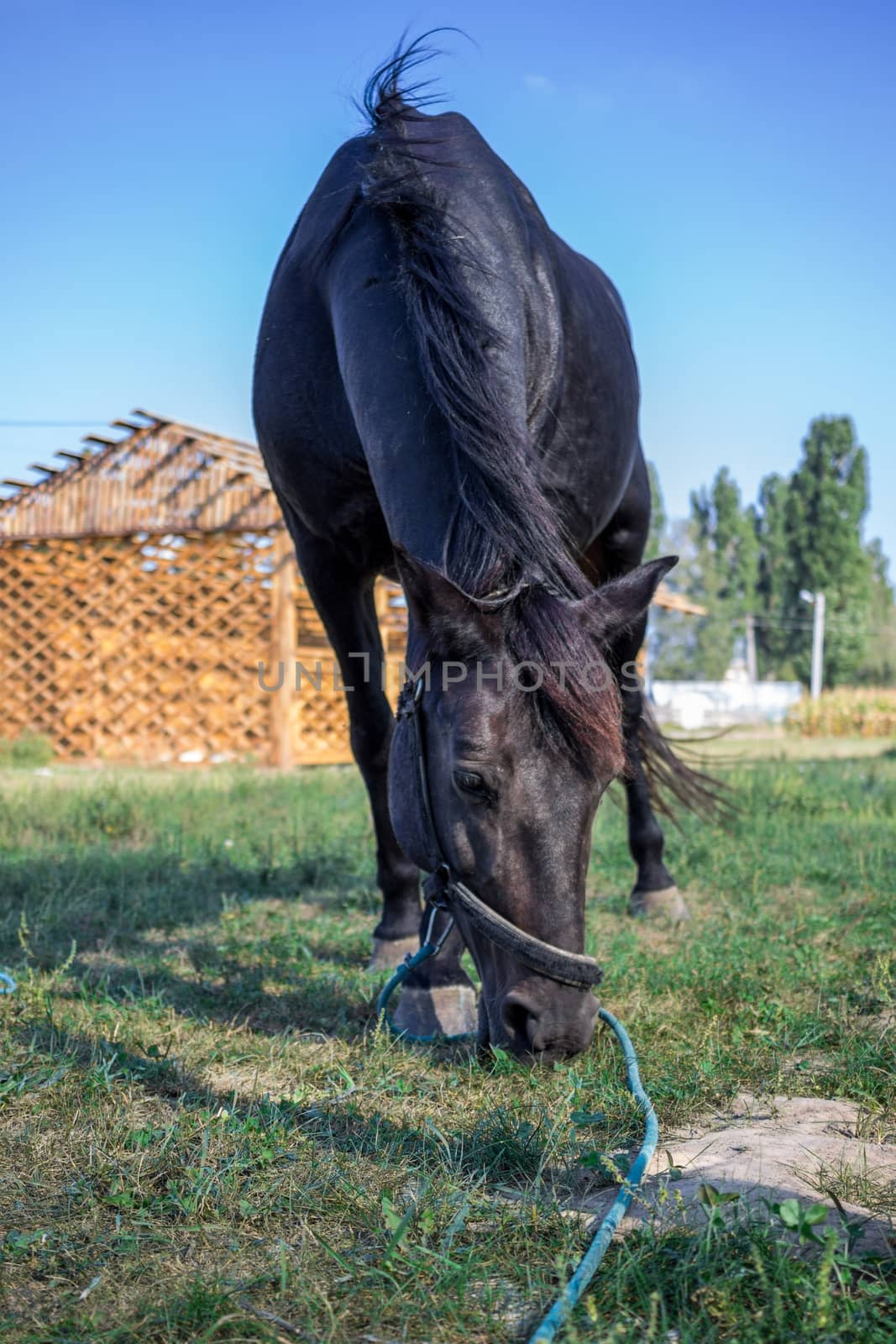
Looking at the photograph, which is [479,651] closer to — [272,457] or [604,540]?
[272,457]

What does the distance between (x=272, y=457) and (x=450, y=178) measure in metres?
0.91

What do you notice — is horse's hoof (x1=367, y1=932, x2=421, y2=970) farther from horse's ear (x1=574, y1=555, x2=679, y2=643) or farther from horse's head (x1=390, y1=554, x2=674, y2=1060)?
horse's ear (x1=574, y1=555, x2=679, y2=643)

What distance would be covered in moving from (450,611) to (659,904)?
239cm

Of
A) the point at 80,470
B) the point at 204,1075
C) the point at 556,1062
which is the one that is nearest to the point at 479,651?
the point at 556,1062

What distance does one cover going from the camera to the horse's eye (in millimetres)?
1831

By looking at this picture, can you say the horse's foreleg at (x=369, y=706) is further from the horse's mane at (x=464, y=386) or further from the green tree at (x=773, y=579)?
the green tree at (x=773, y=579)

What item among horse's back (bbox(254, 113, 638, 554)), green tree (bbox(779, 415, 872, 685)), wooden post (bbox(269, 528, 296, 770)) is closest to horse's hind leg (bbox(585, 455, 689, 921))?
horse's back (bbox(254, 113, 638, 554))

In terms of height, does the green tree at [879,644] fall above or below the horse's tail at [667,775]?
above

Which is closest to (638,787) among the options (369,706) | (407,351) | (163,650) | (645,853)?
(645,853)

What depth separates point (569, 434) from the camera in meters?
3.06

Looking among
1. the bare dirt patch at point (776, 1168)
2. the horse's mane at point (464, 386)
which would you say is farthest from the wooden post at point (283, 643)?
the bare dirt patch at point (776, 1168)

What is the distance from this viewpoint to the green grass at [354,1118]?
126cm

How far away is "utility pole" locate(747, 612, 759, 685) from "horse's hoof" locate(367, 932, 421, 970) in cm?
3981

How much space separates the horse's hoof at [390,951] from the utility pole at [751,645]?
3981 centimetres
